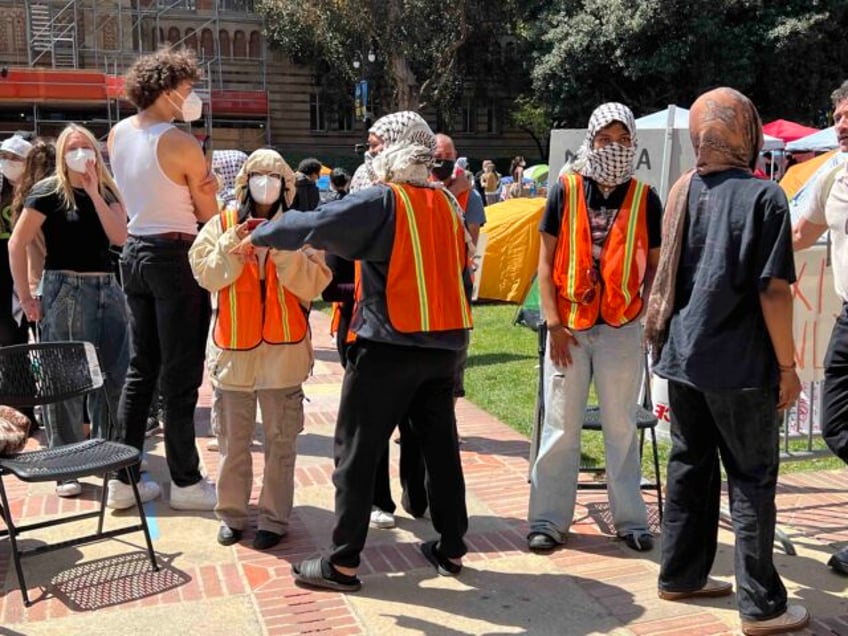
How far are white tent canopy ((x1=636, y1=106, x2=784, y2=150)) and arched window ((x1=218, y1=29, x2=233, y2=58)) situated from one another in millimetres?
27756

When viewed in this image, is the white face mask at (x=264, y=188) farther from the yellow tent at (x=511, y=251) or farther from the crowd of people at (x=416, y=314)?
the yellow tent at (x=511, y=251)

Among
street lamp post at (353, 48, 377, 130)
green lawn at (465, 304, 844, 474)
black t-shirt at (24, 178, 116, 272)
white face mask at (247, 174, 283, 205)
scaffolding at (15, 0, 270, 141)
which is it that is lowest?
green lawn at (465, 304, 844, 474)

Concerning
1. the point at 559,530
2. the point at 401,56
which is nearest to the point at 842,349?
the point at 559,530

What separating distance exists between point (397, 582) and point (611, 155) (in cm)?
205

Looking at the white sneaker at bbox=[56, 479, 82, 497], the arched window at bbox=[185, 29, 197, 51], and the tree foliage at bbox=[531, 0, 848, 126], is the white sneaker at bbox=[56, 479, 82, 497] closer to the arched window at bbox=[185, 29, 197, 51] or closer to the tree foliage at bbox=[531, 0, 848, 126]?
the tree foliage at bbox=[531, 0, 848, 126]

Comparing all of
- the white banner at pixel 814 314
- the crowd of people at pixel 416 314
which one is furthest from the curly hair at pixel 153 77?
the white banner at pixel 814 314

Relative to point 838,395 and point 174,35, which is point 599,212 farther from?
point 174,35

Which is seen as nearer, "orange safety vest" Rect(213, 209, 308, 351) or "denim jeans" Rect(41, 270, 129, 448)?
"orange safety vest" Rect(213, 209, 308, 351)

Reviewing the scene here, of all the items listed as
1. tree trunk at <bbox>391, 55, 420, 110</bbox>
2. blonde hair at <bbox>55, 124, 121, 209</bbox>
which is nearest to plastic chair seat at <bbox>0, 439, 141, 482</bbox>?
blonde hair at <bbox>55, 124, 121, 209</bbox>

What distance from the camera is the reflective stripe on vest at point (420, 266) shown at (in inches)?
138

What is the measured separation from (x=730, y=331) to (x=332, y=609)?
6.16ft

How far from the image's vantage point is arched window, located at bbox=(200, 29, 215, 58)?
39.1m

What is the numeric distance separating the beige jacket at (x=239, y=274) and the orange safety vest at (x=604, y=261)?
1086 millimetres

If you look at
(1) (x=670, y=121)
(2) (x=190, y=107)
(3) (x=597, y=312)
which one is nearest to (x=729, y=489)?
(3) (x=597, y=312)
